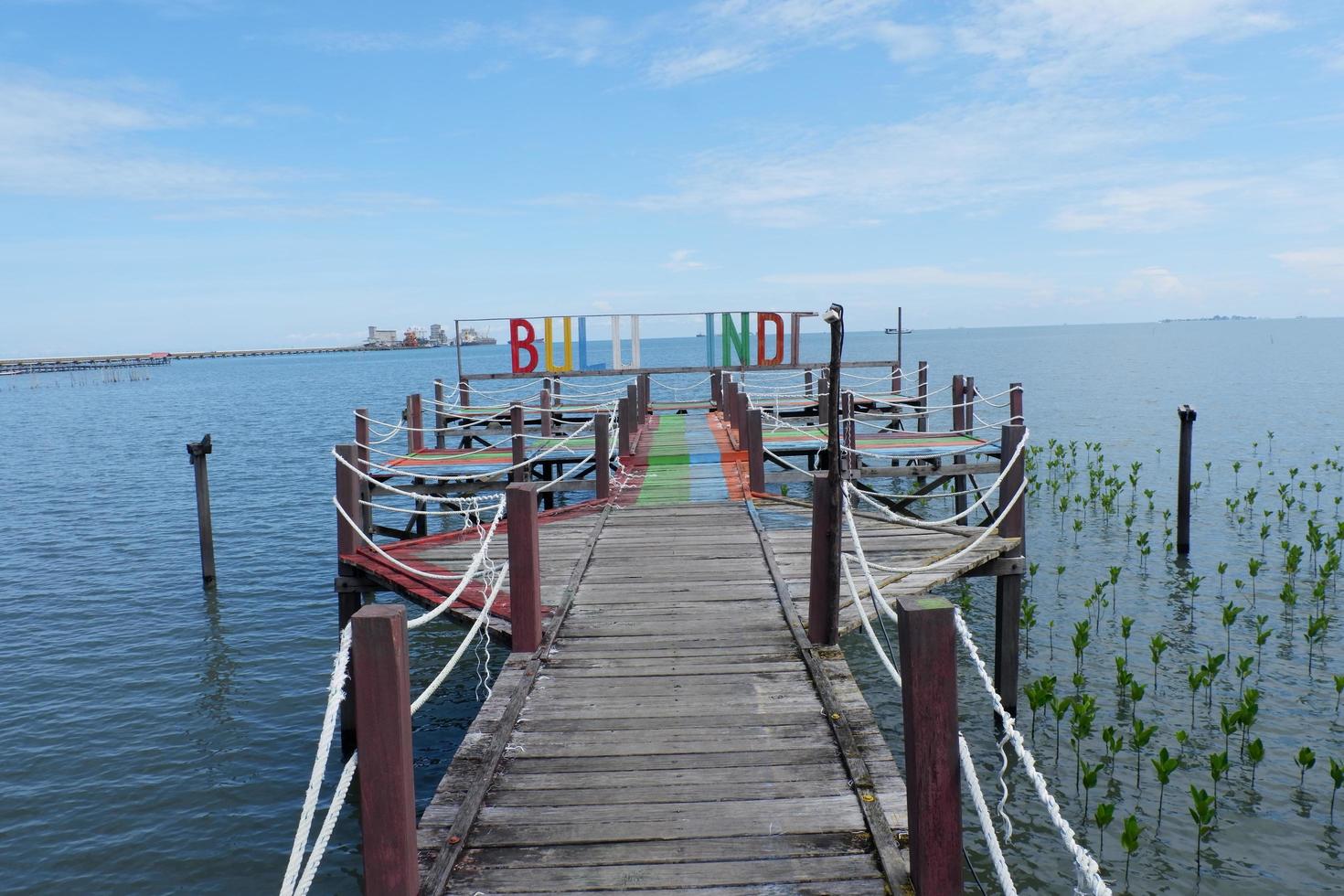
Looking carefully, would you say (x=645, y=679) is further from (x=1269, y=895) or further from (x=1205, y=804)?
(x=1269, y=895)

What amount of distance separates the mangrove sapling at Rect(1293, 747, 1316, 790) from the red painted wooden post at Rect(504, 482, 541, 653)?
7.29 meters

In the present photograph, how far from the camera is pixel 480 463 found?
1816 centimetres

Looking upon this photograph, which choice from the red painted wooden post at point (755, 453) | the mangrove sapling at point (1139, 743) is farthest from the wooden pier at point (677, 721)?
the red painted wooden post at point (755, 453)

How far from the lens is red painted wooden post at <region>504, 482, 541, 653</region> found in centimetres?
709

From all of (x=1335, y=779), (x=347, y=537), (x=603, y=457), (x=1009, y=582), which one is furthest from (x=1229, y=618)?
(x=347, y=537)

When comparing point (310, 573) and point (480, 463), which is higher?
point (480, 463)

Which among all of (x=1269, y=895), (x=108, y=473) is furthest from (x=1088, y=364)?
(x=1269, y=895)

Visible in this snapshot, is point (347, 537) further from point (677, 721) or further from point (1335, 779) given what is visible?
point (1335, 779)

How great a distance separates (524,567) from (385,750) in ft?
10.7

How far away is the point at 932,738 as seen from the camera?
12.7 feet

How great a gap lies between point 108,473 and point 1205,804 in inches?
1506

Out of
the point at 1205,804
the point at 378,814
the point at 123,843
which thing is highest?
the point at 378,814

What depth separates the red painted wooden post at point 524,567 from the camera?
7086 mm

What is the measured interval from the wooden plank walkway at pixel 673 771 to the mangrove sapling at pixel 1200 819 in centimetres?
337
